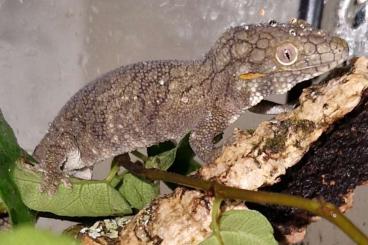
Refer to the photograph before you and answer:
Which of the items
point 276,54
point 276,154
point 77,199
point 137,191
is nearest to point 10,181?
point 77,199

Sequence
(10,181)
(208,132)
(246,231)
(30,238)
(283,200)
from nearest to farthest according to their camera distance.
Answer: (30,238) → (283,200) → (246,231) → (10,181) → (208,132)

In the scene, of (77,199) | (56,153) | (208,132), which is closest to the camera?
(77,199)

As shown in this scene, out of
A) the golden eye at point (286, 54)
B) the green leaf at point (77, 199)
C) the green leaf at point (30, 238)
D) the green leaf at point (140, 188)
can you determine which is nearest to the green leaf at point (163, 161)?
the green leaf at point (140, 188)

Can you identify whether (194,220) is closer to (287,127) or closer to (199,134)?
(287,127)

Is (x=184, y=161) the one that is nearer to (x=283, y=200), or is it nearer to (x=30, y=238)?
(x=283, y=200)

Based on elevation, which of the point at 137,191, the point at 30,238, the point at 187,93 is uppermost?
the point at 30,238

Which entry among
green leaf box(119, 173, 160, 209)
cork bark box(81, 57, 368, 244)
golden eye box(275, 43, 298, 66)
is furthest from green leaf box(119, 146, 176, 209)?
golden eye box(275, 43, 298, 66)

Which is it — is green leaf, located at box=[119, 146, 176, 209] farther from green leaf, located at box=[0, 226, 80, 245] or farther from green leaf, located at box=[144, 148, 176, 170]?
green leaf, located at box=[0, 226, 80, 245]
